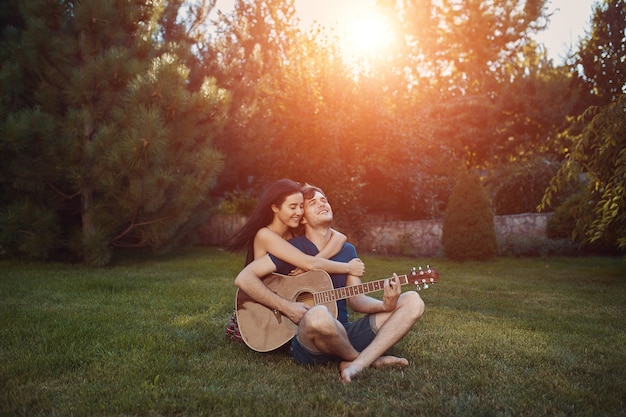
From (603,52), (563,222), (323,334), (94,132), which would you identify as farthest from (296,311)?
(603,52)

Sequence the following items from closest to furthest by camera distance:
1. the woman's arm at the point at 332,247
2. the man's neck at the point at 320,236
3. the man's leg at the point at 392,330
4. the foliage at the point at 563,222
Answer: the man's leg at the point at 392,330, the woman's arm at the point at 332,247, the man's neck at the point at 320,236, the foliage at the point at 563,222

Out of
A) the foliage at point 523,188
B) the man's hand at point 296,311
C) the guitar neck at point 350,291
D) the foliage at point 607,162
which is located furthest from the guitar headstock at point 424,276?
the foliage at point 523,188

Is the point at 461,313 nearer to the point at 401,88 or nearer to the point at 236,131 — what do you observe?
the point at 236,131

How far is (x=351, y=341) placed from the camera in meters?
3.66

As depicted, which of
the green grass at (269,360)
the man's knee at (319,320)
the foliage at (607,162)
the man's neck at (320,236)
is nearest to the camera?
the green grass at (269,360)

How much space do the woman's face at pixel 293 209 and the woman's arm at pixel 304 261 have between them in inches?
7.0


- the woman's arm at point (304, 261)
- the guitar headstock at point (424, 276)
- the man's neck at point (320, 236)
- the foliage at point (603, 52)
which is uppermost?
the foliage at point (603, 52)

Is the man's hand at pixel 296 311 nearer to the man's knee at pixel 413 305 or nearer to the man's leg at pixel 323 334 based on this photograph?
the man's leg at pixel 323 334

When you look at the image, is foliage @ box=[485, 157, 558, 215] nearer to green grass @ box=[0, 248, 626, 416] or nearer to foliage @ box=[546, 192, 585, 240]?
foliage @ box=[546, 192, 585, 240]

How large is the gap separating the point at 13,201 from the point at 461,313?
7.25 meters

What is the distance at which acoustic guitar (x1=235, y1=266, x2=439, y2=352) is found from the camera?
3482mm

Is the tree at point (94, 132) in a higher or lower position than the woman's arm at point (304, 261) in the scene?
higher

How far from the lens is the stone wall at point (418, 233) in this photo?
1248 cm

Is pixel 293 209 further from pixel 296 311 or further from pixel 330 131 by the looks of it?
pixel 330 131
